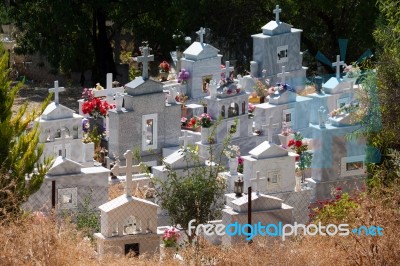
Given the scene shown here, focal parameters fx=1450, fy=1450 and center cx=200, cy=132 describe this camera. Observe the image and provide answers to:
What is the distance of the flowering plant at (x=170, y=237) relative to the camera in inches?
702

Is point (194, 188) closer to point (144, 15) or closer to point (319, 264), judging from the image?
point (319, 264)

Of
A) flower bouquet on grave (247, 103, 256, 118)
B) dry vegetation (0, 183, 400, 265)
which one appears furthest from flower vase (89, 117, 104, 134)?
dry vegetation (0, 183, 400, 265)

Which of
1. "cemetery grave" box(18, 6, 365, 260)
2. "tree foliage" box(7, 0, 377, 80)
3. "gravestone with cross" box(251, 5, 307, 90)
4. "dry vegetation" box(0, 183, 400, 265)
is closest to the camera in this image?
"dry vegetation" box(0, 183, 400, 265)

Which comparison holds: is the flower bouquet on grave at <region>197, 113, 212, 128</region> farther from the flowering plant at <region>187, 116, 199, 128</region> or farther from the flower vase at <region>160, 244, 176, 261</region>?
the flower vase at <region>160, 244, 176, 261</region>

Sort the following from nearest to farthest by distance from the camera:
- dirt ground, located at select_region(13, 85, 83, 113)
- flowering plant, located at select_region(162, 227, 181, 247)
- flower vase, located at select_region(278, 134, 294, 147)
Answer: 1. flowering plant, located at select_region(162, 227, 181, 247)
2. flower vase, located at select_region(278, 134, 294, 147)
3. dirt ground, located at select_region(13, 85, 83, 113)

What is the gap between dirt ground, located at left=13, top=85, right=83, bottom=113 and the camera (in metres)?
27.8

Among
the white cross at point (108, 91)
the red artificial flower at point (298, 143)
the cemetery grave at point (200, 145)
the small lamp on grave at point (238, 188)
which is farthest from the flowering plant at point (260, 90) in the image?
the small lamp on grave at point (238, 188)

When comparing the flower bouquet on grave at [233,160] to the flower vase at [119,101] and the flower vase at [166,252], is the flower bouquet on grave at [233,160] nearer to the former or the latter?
the flower vase at [166,252]

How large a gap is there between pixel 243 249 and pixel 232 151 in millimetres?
4518

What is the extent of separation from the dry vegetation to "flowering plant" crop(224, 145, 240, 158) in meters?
2.91

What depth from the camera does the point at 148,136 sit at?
73.3 ft

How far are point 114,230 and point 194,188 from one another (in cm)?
112

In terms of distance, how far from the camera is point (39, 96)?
2856 cm

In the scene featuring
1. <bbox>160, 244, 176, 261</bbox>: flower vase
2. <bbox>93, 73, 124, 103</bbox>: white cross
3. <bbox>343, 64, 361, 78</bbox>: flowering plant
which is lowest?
<bbox>160, 244, 176, 261</bbox>: flower vase
